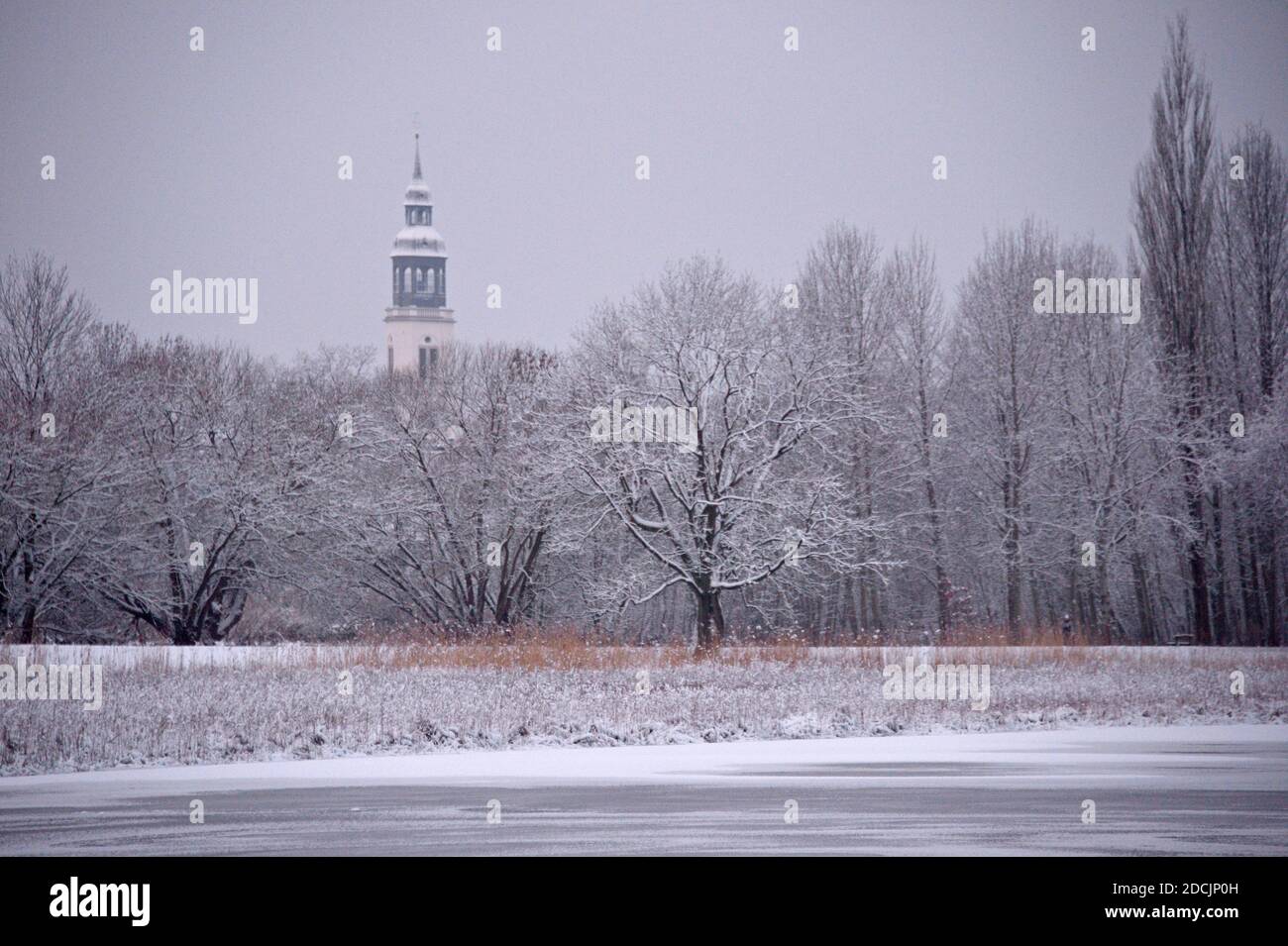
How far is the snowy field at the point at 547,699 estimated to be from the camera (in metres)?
19.8

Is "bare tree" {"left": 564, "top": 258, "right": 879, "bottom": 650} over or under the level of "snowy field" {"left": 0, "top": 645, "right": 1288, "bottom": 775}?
over

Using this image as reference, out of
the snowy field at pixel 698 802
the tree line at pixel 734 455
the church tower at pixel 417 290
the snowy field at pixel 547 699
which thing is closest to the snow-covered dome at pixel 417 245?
the church tower at pixel 417 290

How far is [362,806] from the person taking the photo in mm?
14484

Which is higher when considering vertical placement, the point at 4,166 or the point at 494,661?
the point at 4,166

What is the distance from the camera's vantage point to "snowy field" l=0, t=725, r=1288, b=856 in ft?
40.2

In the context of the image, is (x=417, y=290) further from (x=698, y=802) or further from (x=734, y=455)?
(x=698, y=802)

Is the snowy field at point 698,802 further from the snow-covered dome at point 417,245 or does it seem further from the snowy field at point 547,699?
the snow-covered dome at point 417,245

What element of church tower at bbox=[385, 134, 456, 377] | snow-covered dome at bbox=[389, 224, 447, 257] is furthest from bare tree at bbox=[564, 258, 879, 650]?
snow-covered dome at bbox=[389, 224, 447, 257]

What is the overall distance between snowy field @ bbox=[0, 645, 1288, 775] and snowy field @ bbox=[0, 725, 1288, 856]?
1058 mm

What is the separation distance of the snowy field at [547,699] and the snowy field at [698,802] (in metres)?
1.06

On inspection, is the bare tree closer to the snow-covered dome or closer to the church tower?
the church tower
